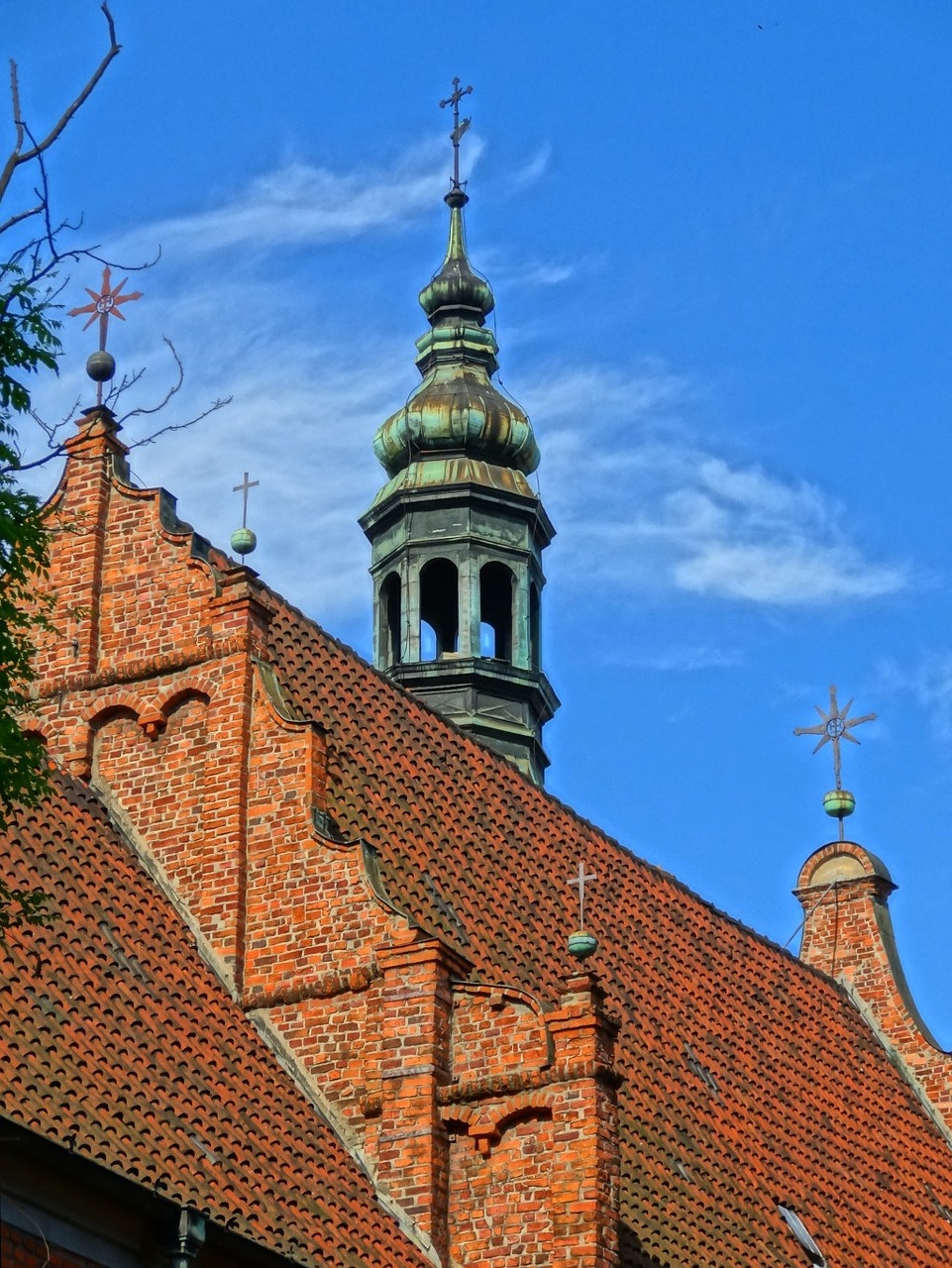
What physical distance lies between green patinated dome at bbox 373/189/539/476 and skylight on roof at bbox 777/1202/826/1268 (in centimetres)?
1022

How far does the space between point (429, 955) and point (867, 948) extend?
1291cm

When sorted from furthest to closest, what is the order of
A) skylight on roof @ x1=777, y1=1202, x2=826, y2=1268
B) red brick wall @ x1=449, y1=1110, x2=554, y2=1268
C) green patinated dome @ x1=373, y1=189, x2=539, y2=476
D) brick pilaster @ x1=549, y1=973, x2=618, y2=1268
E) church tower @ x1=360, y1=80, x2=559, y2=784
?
green patinated dome @ x1=373, y1=189, x2=539, y2=476 < church tower @ x1=360, y1=80, x2=559, y2=784 < skylight on roof @ x1=777, y1=1202, x2=826, y2=1268 < red brick wall @ x1=449, y1=1110, x2=554, y2=1268 < brick pilaster @ x1=549, y1=973, x2=618, y2=1268

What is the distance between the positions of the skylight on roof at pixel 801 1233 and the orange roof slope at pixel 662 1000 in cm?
15

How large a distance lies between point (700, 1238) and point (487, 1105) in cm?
312

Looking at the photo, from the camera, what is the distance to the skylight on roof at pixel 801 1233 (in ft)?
74.5

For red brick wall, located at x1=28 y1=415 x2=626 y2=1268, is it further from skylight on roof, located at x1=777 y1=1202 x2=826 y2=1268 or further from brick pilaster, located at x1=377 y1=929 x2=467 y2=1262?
skylight on roof, located at x1=777 y1=1202 x2=826 y2=1268

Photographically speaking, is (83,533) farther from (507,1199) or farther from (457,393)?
(457,393)

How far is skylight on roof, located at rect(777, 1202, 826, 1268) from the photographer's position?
894 inches

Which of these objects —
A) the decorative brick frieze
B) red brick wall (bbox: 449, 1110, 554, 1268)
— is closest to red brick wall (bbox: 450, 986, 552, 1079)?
red brick wall (bbox: 449, 1110, 554, 1268)

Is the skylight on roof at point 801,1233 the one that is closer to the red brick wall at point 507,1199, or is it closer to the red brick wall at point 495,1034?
the red brick wall at point 507,1199

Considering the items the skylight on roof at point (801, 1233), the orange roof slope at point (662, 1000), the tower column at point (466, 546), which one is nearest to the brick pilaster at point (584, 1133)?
the orange roof slope at point (662, 1000)

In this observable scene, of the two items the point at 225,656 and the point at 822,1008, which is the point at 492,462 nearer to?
the point at 822,1008

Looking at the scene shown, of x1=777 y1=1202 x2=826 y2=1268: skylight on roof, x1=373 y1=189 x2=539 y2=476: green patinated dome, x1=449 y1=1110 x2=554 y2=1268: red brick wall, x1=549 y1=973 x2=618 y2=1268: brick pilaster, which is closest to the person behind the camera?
x1=549 y1=973 x2=618 y2=1268: brick pilaster

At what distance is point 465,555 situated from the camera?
94.7ft
